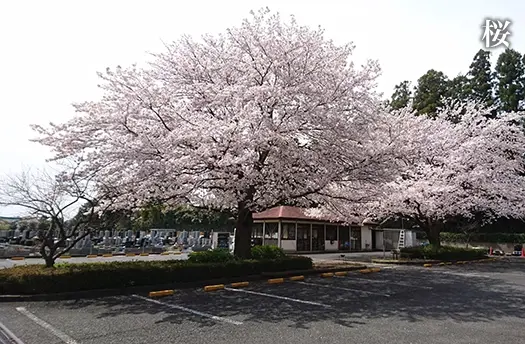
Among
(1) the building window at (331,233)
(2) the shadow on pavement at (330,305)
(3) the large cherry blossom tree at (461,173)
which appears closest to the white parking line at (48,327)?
(2) the shadow on pavement at (330,305)

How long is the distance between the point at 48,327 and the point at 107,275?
9.35ft

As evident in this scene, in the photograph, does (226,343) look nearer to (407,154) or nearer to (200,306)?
(200,306)

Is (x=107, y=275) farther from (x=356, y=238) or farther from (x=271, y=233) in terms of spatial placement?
(x=356, y=238)

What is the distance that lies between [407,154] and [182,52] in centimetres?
769

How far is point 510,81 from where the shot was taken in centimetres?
3322

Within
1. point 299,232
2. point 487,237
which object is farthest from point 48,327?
point 487,237

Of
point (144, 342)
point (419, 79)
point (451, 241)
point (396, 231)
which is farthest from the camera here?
point (419, 79)

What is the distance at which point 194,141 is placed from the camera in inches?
391

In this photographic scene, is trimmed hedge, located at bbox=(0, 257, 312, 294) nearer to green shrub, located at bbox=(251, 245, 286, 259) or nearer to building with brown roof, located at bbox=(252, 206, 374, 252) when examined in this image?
green shrub, located at bbox=(251, 245, 286, 259)

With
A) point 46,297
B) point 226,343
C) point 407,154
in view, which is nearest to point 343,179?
point 407,154

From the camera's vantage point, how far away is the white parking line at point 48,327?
17.4 feet

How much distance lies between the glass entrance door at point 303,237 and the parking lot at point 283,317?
1501 cm

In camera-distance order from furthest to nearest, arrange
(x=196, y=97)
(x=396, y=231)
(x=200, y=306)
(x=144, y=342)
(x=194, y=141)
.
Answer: (x=396, y=231), (x=196, y=97), (x=194, y=141), (x=200, y=306), (x=144, y=342)

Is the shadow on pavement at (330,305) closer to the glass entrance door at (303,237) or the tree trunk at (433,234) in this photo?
the tree trunk at (433,234)
